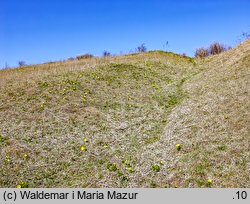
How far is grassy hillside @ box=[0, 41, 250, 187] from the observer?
11234 mm

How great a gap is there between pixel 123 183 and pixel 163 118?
6.74m

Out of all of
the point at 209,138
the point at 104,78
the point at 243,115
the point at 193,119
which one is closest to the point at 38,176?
the point at 209,138

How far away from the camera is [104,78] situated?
2438 centimetres

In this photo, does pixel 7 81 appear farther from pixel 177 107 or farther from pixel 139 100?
pixel 177 107

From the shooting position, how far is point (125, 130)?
1570 cm
